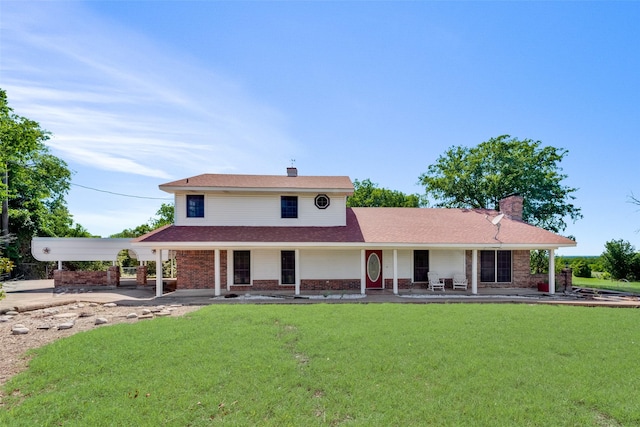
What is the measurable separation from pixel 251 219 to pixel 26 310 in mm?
8929

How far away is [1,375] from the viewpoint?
583 cm

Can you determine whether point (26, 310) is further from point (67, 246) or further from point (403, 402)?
point (403, 402)

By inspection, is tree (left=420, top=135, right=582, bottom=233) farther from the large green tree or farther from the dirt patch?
the large green tree

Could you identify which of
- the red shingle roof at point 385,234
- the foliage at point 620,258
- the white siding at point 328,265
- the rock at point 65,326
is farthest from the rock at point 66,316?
the foliage at point 620,258

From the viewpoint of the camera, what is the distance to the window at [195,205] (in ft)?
52.5

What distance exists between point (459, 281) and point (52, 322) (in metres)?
16.1

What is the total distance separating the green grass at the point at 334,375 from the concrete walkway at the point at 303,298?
4206 mm

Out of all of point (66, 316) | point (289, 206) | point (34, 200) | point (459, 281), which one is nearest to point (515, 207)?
point (459, 281)

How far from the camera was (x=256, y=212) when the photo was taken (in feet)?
53.4

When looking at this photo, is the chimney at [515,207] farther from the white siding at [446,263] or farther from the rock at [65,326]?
the rock at [65,326]

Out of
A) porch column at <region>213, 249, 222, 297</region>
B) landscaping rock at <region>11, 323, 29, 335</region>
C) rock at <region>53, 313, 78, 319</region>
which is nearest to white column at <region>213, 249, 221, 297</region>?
porch column at <region>213, 249, 222, 297</region>

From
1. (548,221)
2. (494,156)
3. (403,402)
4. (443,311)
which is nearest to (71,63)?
(403,402)

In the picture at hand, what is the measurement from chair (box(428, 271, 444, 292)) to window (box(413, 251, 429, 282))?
14.6 inches

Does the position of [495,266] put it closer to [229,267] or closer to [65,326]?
[229,267]
